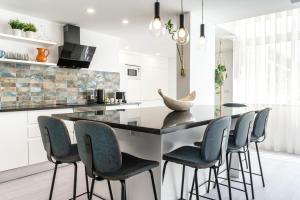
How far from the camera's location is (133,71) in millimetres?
7449

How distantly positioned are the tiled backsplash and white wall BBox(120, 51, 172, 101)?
2224 millimetres

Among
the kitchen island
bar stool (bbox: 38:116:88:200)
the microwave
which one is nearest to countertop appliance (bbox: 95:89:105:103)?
the microwave

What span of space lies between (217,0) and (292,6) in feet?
4.24

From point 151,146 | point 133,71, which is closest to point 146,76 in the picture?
point 133,71

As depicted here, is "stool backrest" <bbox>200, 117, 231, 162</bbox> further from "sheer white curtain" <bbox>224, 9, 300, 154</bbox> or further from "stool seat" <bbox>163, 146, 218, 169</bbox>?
"sheer white curtain" <bbox>224, 9, 300, 154</bbox>

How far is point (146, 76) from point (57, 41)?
4020mm

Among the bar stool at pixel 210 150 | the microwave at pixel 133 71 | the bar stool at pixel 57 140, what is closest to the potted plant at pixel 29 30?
the bar stool at pixel 57 140

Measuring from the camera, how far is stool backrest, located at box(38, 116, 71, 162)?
1784 mm

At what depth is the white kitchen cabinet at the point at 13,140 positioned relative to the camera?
302 centimetres

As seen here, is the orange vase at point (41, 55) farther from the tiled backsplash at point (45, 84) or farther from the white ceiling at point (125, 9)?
the white ceiling at point (125, 9)

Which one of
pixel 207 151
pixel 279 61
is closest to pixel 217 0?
pixel 279 61

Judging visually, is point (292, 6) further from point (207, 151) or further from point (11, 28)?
point (11, 28)

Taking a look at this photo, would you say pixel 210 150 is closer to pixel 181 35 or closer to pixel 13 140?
pixel 181 35

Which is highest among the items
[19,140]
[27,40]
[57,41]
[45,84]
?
[57,41]
